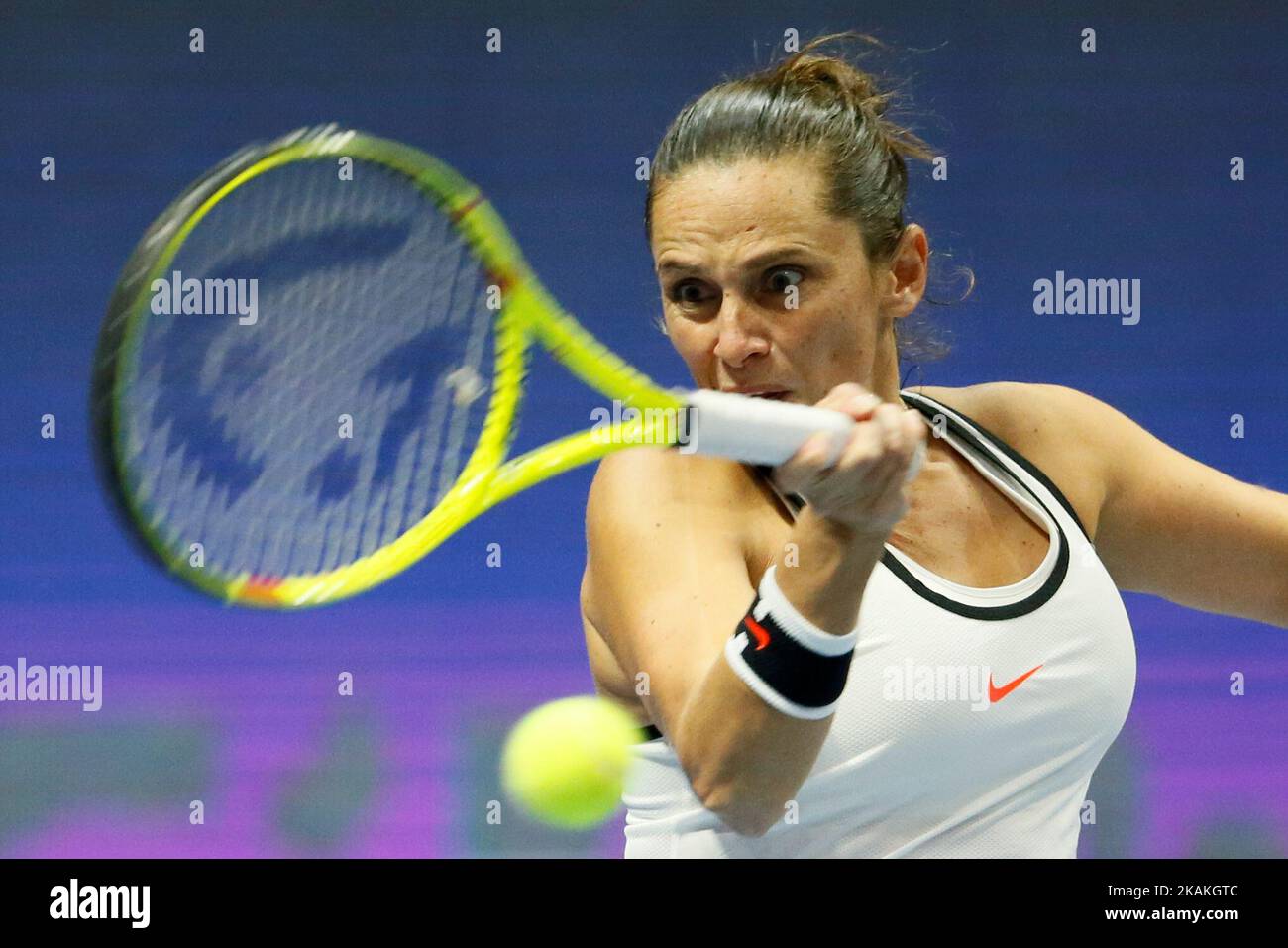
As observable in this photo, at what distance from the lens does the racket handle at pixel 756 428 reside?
2.97 feet

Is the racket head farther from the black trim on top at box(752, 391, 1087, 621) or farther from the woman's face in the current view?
the black trim on top at box(752, 391, 1087, 621)

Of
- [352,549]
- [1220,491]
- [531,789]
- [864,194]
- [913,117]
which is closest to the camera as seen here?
[352,549]

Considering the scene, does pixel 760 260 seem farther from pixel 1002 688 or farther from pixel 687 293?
pixel 1002 688

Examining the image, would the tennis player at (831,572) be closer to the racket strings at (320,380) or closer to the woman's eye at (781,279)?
the woman's eye at (781,279)

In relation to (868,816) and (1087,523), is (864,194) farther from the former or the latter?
(868,816)

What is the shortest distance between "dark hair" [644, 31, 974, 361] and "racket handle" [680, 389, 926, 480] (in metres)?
0.28

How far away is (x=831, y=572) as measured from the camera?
3.04 feet

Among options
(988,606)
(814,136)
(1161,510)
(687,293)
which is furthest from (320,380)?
(1161,510)

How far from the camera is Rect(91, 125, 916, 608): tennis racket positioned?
0.90 metres

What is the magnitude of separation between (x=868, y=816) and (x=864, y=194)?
0.45 metres

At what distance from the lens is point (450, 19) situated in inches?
92.2

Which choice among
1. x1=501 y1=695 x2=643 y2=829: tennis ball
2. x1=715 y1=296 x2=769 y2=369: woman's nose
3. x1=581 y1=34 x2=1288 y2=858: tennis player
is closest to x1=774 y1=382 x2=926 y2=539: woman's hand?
x1=581 y1=34 x2=1288 y2=858: tennis player

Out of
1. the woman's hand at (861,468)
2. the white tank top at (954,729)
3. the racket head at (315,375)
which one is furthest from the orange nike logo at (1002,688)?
the racket head at (315,375)
